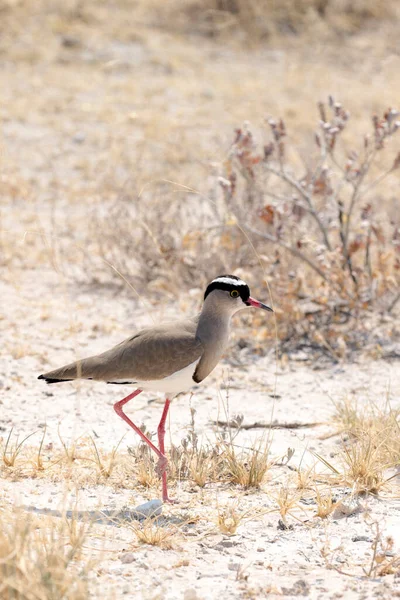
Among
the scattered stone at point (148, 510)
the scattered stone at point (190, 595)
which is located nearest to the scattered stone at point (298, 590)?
the scattered stone at point (190, 595)

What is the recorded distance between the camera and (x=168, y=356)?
375 cm

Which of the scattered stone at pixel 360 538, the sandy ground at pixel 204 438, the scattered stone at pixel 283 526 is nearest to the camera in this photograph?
the sandy ground at pixel 204 438

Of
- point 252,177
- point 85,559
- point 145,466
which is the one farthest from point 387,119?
point 85,559

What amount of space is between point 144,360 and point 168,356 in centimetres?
10

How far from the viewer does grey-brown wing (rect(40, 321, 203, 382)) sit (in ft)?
12.3

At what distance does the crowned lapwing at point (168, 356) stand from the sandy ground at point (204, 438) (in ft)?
0.77

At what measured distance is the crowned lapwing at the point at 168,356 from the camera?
148 inches

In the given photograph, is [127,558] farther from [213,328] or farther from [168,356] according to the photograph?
[213,328]

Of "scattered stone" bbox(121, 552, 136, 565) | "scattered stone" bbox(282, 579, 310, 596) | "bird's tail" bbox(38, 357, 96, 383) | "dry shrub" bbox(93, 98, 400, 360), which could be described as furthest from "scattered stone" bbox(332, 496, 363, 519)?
"dry shrub" bbox(93, 98, 400, 360)

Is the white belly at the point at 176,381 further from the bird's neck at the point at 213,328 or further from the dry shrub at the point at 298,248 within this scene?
the dry shrub at the point at 298,248

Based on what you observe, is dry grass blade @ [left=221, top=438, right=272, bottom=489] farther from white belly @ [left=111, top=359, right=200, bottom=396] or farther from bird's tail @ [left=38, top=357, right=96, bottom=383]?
bird's tail @ [left=38, top=357, right=96, bottom=383]

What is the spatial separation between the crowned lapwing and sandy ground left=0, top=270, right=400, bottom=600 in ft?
0.77

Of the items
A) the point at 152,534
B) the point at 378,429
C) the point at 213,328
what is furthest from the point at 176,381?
the point at 378,429

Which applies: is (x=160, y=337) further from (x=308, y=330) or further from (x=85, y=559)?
(x=308, y=330)
